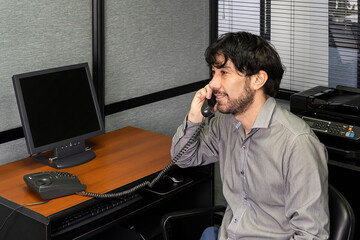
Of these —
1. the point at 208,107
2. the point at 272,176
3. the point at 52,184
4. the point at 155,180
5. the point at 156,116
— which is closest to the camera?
the point at 272,176

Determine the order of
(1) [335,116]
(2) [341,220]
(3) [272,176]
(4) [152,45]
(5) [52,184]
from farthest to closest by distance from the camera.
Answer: (4) [152,45] < (1) [335,116] < (5) [52,184] < (3) [272,176] < (2) [341,220]

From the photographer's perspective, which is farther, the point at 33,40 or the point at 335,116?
the point at 335,116

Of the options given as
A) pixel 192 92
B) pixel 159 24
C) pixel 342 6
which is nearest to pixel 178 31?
pixel 159 24

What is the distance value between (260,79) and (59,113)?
0.89 metres


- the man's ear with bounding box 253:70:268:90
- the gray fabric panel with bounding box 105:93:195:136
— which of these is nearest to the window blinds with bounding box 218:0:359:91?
the gray fabric panel with bounding box 105:93:195:136

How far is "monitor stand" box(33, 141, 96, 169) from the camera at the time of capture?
2.30 m

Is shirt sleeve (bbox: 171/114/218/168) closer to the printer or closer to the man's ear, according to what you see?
the man's ear

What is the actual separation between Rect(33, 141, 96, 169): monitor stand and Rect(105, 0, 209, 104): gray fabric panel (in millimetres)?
463

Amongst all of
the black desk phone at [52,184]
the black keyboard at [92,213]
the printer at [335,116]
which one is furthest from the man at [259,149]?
the printer at [335,116]

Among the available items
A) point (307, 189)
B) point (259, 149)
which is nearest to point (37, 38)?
point (259, 149)

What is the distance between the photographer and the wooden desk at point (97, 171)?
1916 millimetres

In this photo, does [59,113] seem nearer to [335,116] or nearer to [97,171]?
[97,171]

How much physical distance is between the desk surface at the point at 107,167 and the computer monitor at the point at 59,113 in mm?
77

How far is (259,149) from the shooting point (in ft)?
6.20
